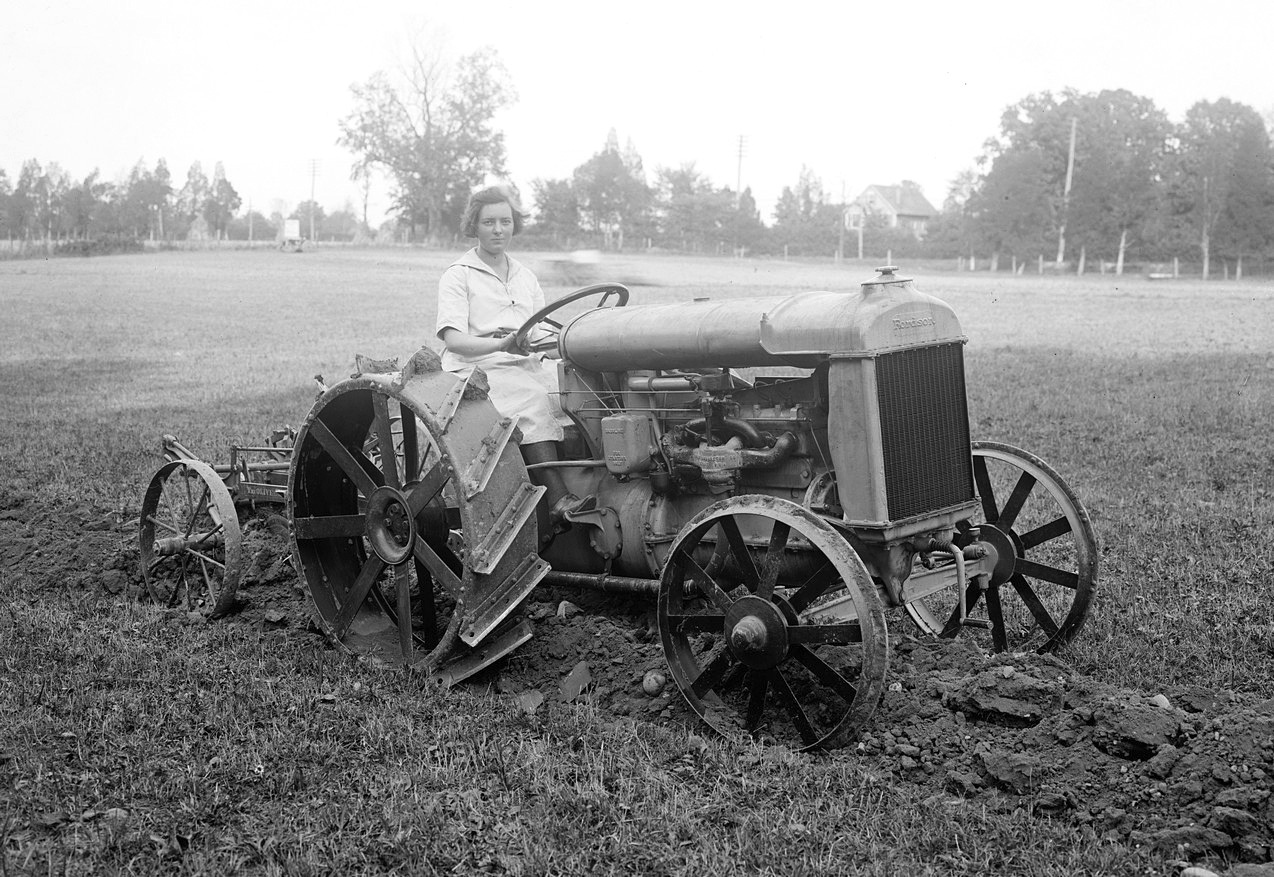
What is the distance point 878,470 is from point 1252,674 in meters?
1.80

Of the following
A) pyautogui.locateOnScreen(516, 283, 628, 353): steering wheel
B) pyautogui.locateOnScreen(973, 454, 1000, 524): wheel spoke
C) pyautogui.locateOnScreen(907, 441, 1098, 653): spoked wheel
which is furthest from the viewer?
pyautogui.locateOnScreen(973, 454, 1000, 524): wheel spoke

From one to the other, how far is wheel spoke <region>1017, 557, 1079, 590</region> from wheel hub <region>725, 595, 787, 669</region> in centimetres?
147

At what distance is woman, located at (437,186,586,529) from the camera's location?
495 centimetres

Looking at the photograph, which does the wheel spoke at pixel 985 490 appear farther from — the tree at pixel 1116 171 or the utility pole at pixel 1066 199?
the utility pole at pixel 1066 199

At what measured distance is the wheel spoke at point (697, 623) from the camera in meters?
4.03

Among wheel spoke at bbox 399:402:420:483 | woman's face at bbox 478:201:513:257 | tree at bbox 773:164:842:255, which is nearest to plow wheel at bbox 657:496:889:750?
wheel spoke at bbox 399:402:420:483

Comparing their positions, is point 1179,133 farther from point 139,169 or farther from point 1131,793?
point 1131,793

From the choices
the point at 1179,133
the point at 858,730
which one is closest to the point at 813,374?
the point at 858,730

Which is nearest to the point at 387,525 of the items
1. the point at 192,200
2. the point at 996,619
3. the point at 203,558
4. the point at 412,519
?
the point at 412,519

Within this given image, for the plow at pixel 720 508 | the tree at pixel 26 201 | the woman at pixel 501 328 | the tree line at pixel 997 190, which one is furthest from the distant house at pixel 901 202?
the plow at pixel 720 508

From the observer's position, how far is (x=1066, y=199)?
104 feet

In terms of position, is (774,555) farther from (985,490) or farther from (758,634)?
(985,490)

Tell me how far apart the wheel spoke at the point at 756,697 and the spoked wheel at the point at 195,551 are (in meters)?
2.76

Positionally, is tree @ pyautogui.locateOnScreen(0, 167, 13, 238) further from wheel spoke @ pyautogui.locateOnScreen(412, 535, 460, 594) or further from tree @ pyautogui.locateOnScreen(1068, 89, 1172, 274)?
tree @ pyautogui.locateOnScreen(1068, 89, 1172, 274)
